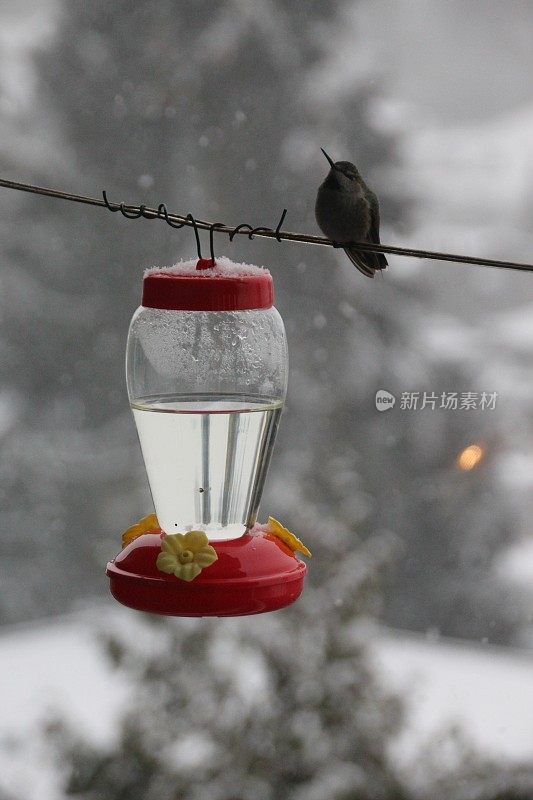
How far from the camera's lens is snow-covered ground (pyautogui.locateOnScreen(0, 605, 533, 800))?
95.8 inches

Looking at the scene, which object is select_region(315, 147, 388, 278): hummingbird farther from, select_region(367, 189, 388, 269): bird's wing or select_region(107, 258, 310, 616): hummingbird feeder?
select_region(107, 258, 310, 616): hummingbird feeder

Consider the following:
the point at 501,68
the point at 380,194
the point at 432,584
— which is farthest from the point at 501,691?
the point at 501,68

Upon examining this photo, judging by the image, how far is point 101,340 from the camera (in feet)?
7.92

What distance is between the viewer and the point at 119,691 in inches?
96.7

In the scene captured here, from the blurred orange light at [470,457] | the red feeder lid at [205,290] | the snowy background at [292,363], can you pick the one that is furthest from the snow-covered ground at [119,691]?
the red feeder lid at [205,290]

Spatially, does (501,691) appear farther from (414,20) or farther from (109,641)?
(414,20)

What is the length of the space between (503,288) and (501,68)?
533 mm

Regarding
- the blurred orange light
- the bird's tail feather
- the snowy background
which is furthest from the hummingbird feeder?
the blurred orange light

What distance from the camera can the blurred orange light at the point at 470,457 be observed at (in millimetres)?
2535

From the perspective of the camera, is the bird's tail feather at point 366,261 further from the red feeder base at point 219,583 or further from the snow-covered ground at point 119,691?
the snow-covered ground at point 119,691

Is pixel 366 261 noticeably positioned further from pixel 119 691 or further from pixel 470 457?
pixel 119 691

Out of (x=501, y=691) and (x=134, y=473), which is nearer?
(x=134, y=473)

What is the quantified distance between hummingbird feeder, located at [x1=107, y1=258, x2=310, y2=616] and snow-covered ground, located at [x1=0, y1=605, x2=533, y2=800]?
1.55 metres

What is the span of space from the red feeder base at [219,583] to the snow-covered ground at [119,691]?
1603 mm
